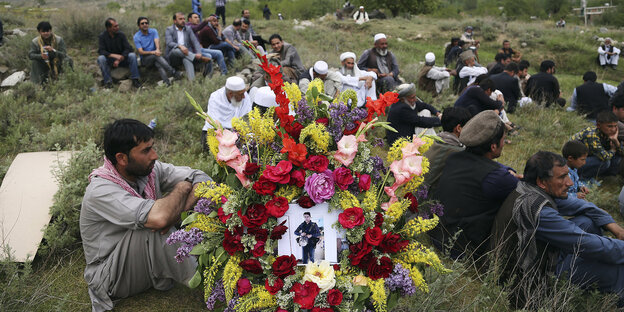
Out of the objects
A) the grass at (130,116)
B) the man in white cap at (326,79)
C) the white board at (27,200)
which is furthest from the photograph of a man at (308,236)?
the man in white cap at (326,79)

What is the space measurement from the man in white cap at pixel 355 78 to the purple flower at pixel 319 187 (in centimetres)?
551

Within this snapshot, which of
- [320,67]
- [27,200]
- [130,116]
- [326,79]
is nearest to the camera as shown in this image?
[27,200]

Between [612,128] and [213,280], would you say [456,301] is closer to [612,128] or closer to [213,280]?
[213,280]

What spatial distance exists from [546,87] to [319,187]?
851 cm

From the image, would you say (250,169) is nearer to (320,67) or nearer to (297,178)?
(297,178)

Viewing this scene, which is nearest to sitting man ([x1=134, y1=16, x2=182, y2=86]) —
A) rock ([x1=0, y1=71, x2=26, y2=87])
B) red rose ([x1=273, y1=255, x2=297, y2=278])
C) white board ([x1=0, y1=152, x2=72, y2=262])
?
rock ([x1=0, y1=71, x2=26, y2=87])

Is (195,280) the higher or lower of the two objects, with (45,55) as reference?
lower

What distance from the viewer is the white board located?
131 inches

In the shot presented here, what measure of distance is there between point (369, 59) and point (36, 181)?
6.81m

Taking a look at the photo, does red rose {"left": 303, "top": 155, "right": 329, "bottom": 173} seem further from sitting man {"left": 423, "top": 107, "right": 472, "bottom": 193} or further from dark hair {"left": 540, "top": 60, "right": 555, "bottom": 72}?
dark hair {"left": 540, "top": 60, "right": 555, "bottom": 72}

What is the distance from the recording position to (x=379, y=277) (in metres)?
2.09

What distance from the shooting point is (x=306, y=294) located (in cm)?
197

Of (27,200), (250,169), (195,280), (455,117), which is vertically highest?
(250,169)

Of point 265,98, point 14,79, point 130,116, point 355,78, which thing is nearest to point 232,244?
point 265,98
